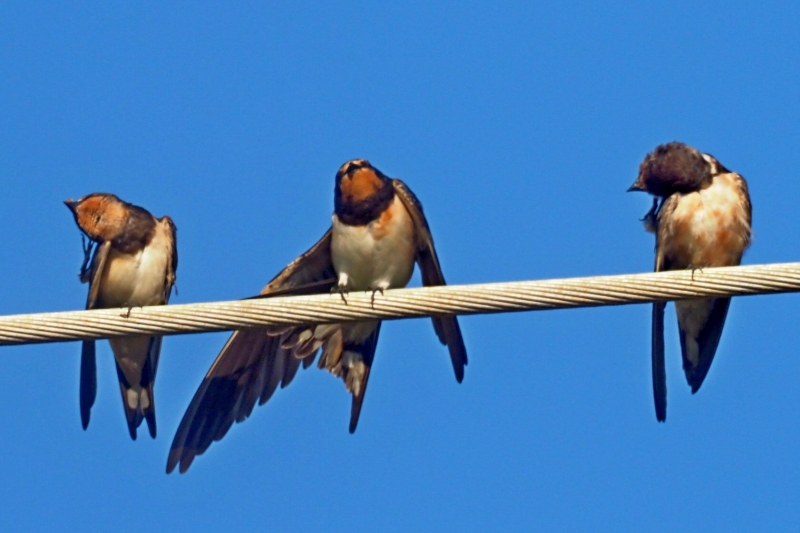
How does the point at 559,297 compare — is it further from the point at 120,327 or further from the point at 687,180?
the point at 687,180

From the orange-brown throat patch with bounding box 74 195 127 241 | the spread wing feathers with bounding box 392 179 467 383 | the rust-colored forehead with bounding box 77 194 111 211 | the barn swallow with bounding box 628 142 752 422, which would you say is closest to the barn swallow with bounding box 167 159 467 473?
the spread wing feathers with bounding box 392 179 467 383

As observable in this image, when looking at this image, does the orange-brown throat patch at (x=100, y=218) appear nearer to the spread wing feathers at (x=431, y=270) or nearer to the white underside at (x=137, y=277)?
the white underside at (x=137, y=277)

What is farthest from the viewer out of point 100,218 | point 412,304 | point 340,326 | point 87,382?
point 340,326

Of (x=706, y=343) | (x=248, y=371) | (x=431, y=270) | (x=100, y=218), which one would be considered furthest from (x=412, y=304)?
(x=100, y=218)

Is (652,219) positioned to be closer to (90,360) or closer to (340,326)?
(340,326)

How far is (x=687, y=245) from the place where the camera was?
7.20 m

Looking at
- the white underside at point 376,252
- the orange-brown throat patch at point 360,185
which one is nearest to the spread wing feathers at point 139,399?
the white underside at point 376,252

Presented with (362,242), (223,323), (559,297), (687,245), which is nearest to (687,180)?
(687,245)

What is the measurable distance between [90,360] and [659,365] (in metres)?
2.73

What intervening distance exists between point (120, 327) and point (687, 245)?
2913 millimetres

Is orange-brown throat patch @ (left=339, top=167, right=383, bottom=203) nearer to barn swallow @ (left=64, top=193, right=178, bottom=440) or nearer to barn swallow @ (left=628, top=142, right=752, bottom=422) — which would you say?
barn swallow @ (left=64, top=193, right=178, bottom=440)

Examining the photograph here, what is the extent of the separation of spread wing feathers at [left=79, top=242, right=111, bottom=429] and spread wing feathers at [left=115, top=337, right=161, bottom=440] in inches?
21.0

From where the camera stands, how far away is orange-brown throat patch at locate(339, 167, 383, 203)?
7.45 m

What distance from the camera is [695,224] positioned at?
7.20 m
